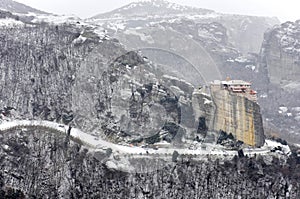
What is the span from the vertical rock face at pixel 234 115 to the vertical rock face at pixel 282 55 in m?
71.7

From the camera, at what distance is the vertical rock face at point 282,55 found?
→ 14200cm

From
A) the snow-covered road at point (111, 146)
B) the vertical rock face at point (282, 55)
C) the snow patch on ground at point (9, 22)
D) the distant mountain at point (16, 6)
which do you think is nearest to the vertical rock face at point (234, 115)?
the snow-covered road at point (111, 146)

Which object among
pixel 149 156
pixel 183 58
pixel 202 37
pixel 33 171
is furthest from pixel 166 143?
pixel 202 37

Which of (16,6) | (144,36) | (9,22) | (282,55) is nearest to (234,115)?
(9,22)

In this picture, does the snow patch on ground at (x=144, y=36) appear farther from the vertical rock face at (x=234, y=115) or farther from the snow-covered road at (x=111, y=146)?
the snow-covered road at (x=111, y=146)

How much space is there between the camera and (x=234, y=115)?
239ft

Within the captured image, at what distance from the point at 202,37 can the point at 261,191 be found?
107 m

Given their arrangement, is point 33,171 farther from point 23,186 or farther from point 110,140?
point 110,140

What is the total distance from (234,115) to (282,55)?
7553 centimetres

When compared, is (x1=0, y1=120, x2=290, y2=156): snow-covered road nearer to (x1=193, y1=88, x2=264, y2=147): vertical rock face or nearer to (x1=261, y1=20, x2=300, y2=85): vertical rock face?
(x1=193, y1=88, x2=264, y2=147): vertical rock face

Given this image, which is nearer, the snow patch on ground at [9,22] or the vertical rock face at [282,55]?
the snow patch on ground at [9,22]

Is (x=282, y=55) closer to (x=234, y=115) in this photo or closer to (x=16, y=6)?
(x=16, y=6)

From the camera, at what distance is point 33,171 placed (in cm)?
6244

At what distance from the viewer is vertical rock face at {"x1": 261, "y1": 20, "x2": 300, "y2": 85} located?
14200 centimetres
